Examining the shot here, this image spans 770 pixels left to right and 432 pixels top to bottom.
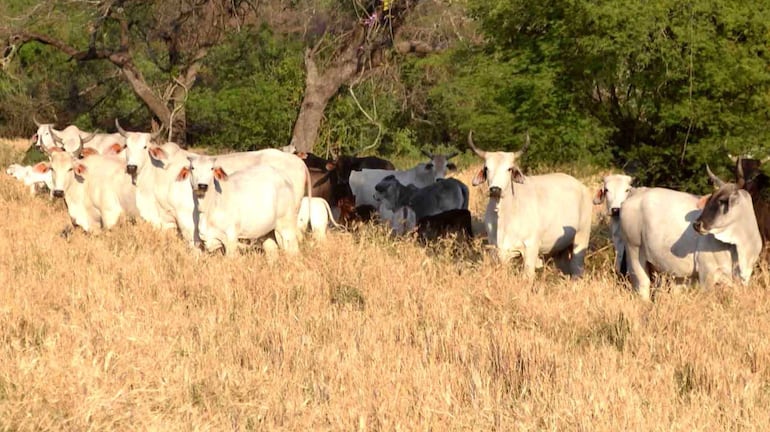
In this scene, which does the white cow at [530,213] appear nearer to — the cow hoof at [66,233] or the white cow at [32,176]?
the cow hoof at [66,233]

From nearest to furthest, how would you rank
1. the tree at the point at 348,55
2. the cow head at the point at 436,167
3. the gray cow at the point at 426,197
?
1. the gray cow at the point at 426,197
2. the cow head at the point at 436,167
3. the tree at the point at 348,55

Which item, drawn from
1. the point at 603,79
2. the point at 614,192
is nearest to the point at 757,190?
the point at 614,192

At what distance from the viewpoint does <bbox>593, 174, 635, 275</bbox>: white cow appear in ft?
32.4

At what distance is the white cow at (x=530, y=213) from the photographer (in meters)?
9.73

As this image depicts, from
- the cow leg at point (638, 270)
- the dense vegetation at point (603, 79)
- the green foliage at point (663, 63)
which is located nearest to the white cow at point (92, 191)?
the dense vegetation at point (603, 79)

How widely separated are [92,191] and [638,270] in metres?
6.77

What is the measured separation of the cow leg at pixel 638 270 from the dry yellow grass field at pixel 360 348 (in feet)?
0.63

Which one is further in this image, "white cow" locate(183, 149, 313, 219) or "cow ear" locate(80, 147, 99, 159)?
"cow ear" locate(80, 147, 99, 159)

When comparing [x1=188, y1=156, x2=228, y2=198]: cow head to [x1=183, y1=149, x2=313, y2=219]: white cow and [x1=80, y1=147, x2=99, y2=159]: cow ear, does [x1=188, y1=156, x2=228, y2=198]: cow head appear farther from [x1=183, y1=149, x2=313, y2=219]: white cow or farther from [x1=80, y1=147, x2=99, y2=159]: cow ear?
[x1=80, y1=147, x2=99, y2=159]: cow ear

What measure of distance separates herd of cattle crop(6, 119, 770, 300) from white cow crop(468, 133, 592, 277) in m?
0.01

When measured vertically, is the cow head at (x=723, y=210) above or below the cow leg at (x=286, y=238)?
above

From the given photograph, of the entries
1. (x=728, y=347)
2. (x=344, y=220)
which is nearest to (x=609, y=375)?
(x=728, y=347)

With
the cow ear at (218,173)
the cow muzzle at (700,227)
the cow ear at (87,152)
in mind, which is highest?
the cow muzzle at (700,227)

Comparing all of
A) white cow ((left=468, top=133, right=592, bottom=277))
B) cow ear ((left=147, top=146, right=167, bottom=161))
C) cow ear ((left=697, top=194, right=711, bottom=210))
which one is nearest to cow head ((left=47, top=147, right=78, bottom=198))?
cow ear ((left=147, top=146, right=167, bottom=161))
